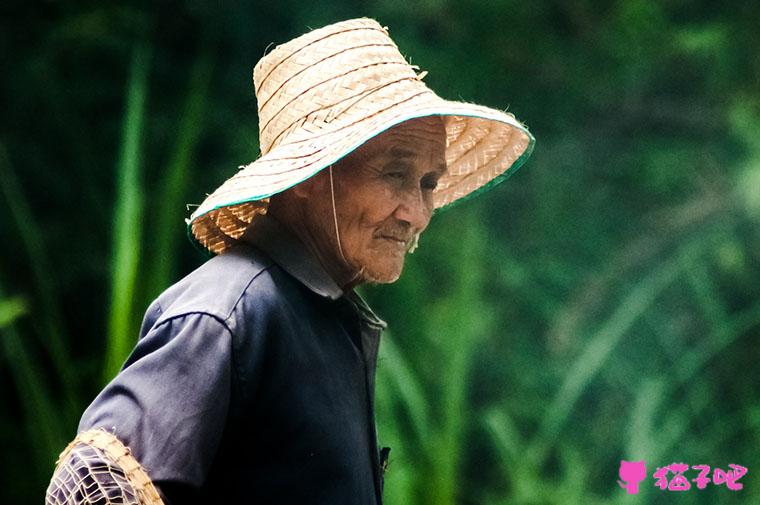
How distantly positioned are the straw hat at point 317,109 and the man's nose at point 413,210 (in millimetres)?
122

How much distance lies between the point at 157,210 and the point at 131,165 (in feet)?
1.81

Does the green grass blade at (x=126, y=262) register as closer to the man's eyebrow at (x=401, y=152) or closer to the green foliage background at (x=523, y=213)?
the green foliage background at (x=523, y=213)

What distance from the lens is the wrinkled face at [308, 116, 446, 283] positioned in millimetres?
1636

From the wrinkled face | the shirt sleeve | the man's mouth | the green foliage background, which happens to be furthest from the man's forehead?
the green foliage background

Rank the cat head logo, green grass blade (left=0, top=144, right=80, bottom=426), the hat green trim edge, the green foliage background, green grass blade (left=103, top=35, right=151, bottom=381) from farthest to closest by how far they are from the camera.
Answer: the green foliage background → the cat head logo → green grass blade (left=0, top=144, right=80, bottom=426) → green grass blade (left=103, top=35, right=151, bottom=381) → the hat green trim edge

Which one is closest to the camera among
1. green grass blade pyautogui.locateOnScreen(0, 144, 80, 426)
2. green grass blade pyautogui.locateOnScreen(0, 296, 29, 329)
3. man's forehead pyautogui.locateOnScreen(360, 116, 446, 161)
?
man's forehead pyautogui.locateOnScreen(360, 116, 446, 161)

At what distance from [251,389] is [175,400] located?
0.10 m

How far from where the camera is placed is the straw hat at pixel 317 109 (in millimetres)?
1561

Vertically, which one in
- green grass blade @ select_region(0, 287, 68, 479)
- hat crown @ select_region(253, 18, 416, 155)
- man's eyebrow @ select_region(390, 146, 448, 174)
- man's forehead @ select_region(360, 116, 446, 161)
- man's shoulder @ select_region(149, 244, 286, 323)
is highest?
hat crown @ select_region(253, 18, 416, 155)

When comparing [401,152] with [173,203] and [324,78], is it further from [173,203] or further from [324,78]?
[173,203]

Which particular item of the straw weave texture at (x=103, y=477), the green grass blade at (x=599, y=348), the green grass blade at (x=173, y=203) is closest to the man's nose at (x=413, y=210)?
the straw weave texture at (x=103, y=477)

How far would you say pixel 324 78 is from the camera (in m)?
1.64

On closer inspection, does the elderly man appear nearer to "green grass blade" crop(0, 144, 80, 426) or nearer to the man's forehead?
the man's forehead

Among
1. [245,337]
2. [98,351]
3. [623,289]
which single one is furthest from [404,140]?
[623,289]
